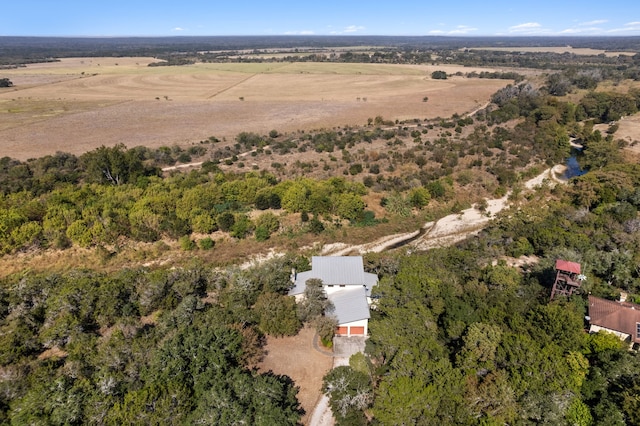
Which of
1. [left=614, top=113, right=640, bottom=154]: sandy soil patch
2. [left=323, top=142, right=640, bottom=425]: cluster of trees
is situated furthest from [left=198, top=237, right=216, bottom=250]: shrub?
[left=614, top=113, right=640, bottom=154]: sandy soil patch

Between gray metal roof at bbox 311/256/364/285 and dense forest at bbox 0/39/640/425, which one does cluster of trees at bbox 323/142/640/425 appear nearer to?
dense forest at bbox 0/39/640/425

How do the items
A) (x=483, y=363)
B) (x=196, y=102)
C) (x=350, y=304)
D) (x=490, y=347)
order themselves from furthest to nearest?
1. (x=196, y=102)
2. (x=350, y=304)
3. (x=490, y=347)
4. (x=483, y=363)

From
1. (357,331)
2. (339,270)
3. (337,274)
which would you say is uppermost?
(339,270)

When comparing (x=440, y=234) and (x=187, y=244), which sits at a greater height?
(x=187, y=244)

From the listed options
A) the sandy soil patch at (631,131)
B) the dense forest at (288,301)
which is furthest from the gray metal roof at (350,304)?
the sandy soil patch at (631,131)

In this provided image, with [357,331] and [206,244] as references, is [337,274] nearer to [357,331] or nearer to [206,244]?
[357,331]

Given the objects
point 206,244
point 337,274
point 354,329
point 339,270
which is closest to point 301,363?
point 354,329

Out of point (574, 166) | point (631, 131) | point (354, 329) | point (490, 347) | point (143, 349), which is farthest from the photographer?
point (631, 131)

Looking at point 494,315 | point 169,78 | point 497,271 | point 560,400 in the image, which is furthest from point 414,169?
point 169,78
